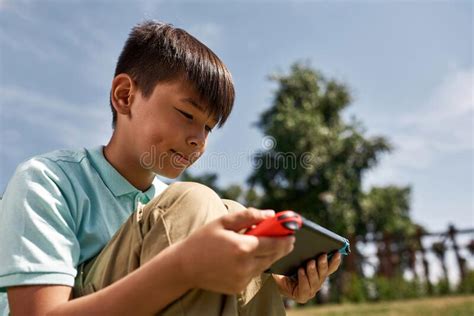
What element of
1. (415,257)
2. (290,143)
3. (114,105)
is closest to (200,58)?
(114,105)

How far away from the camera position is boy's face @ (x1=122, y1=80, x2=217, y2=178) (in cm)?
160

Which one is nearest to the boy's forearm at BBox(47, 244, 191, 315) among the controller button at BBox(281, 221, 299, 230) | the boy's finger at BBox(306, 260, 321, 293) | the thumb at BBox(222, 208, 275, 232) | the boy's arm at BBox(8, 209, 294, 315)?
the boy's arm at BBox(8, 209, 294, 315)

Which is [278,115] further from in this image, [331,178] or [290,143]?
[331,178]

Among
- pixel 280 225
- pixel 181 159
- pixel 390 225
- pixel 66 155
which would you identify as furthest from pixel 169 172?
pixel 390 225

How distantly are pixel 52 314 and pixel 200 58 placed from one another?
1042 mm

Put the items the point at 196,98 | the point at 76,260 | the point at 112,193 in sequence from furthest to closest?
the point at 196,98
the point at 112,193
the point at 76,260

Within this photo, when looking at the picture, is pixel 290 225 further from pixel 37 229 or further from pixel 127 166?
pixel 127 166

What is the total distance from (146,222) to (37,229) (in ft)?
1.03

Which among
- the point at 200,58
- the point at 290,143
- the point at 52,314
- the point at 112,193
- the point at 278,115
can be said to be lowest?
the point at 52,314

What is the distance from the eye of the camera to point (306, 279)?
134cm

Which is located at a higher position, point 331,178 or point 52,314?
point 331,178

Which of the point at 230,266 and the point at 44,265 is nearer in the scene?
the point at 230,266

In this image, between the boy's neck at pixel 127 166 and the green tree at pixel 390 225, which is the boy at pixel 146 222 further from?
the green tree at pixel 390 225

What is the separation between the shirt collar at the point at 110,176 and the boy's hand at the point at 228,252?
0.62m
